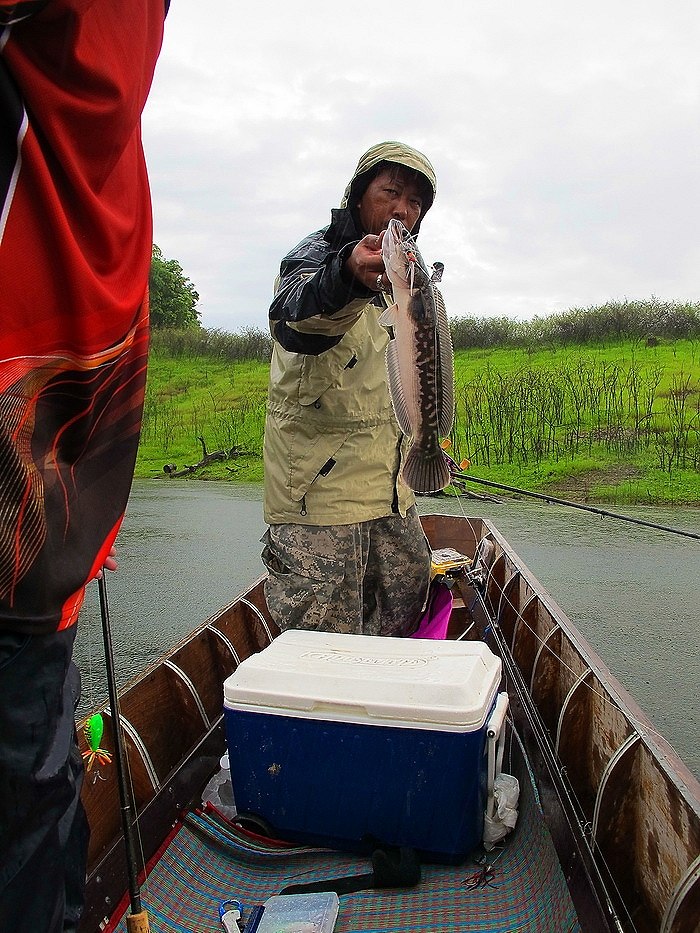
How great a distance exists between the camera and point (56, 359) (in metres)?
1.35

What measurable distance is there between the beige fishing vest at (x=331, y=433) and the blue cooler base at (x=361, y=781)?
103 cm

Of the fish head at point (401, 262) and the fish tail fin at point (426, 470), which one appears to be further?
the fish tail fin at point (426, 470)

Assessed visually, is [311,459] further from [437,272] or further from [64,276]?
[64,276]

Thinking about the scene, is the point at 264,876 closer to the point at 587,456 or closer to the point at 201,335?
the point at 587,456

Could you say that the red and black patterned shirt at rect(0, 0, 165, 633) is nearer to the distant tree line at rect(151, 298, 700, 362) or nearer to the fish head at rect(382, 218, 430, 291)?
the fish head at rect(382, 218, 430, 291)

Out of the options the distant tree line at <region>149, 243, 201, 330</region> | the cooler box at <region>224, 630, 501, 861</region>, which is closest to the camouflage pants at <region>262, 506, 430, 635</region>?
the cooler box at <region>224, 630, 501, 861</region>

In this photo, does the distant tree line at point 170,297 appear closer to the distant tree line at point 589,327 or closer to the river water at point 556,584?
the distant tree line at point 589,327

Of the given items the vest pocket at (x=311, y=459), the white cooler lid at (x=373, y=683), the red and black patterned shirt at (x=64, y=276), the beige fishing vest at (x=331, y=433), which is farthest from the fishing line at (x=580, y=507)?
the red and black patterned shirt at (x=64, y=276)

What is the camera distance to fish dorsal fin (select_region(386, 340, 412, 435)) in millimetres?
2922

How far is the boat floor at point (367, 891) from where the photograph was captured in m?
2.63

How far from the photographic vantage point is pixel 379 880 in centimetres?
279

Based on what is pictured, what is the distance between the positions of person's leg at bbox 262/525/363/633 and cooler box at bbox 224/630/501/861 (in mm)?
518

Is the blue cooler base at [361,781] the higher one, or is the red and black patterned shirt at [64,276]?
the red and black patterned shirt at [64,276]

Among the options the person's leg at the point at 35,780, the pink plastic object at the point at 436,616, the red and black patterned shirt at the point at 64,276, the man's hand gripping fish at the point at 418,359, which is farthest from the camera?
the pink plastic object at the point at 436,616
